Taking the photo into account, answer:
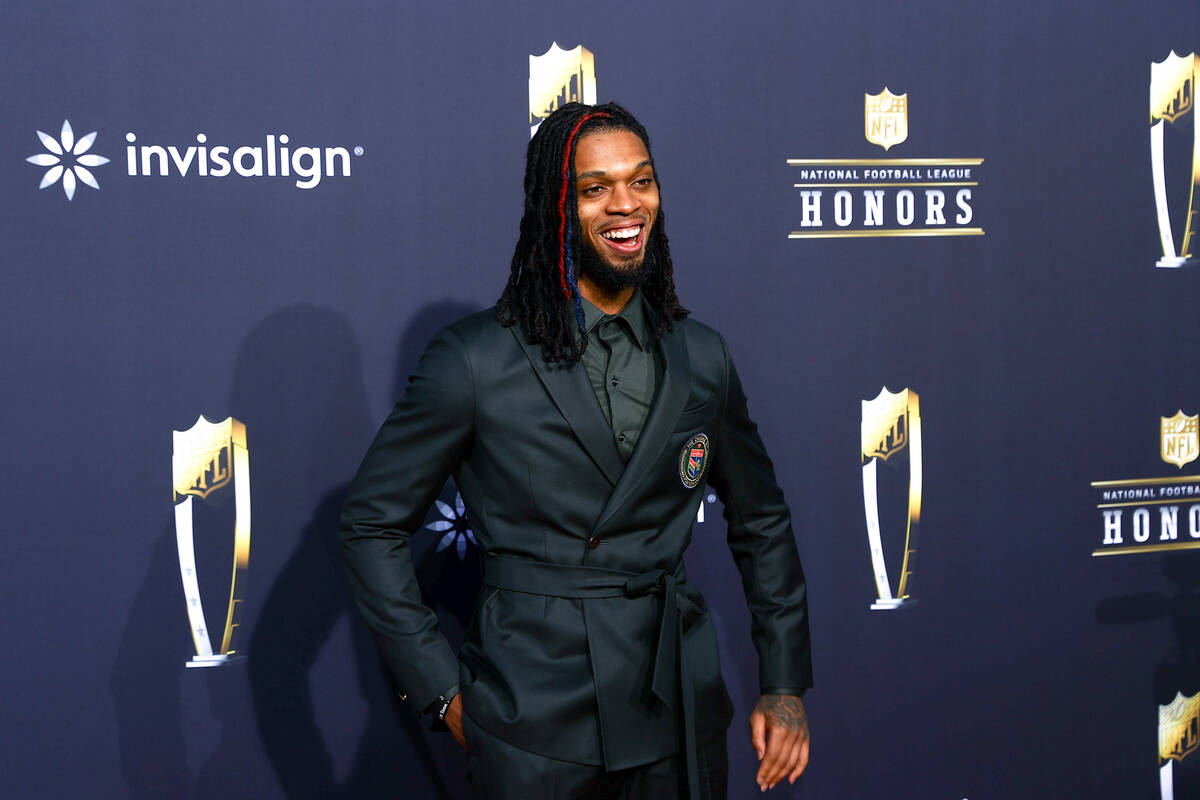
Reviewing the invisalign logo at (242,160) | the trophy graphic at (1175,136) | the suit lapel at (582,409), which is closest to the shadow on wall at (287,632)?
→ the invisalign logo at (242,160)

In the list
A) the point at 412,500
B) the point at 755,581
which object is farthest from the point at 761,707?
the point at 412,500

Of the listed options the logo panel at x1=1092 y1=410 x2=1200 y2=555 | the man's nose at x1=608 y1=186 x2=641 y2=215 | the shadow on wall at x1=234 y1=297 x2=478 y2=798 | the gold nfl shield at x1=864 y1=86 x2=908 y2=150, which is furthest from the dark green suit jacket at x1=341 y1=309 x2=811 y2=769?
the logo panel at x1=1092 y1=410 x2=1200 y2=555

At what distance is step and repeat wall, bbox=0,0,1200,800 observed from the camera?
7.20ft

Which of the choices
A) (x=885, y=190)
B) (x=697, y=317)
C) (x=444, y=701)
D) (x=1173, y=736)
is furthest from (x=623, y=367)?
(x=1173, y=736)

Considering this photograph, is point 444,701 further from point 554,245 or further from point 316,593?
point 316,593

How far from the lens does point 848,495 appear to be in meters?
2.60

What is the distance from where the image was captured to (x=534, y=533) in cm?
164

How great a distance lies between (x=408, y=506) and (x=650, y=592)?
366 millimetres

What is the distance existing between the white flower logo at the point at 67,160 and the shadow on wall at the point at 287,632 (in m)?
0.42

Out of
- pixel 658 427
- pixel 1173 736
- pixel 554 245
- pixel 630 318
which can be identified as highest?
pixel 554 245

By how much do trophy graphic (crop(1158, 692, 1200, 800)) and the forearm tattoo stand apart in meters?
1.52

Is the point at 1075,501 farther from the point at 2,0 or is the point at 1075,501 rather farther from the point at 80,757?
→ the point at 2,0

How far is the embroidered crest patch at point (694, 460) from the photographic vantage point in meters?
1.68

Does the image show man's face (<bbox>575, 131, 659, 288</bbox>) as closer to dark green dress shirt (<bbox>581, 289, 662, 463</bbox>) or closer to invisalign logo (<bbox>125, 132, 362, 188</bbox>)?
dark green dress shirt (<bbox>581, 289, 662, 463</bbox>)
